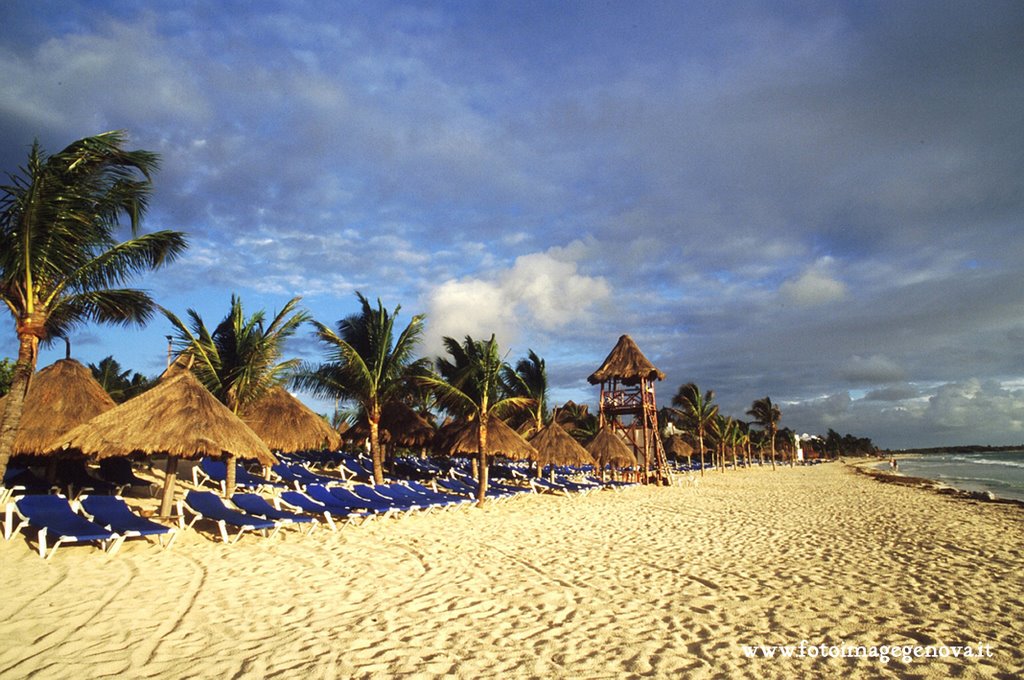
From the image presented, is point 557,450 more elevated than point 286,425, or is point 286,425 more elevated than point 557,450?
point 286,425

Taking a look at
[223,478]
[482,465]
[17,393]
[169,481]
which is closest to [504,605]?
[169,481]

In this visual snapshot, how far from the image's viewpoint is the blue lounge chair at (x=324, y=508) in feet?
28.6

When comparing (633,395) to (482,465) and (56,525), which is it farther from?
(56,525)

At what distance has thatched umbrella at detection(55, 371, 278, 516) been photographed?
731cm

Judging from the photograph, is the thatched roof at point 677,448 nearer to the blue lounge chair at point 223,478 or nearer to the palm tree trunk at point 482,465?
the palm tree trunk at point 482,465

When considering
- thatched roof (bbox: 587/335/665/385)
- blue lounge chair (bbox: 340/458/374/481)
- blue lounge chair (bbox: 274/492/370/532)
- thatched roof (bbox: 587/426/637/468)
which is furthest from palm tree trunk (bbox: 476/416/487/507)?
thatched roof (bbox: 587/335/665/385)

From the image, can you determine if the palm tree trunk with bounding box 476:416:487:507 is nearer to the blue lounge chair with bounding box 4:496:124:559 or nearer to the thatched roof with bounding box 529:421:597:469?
the thatched roof with bounding box 529:421:597:469

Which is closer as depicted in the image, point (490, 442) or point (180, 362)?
point (180, 362)

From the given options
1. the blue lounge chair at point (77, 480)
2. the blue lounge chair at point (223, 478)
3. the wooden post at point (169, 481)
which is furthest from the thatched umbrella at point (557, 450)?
the blue lounge chair at point (77, 480)

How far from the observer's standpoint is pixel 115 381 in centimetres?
2981

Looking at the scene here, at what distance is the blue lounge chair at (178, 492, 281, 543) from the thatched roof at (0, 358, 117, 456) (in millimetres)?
2988

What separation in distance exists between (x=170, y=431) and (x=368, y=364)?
600 cm

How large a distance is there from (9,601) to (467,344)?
9.54m

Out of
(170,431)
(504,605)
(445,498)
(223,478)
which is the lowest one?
(504,605)
